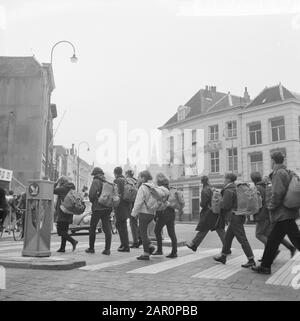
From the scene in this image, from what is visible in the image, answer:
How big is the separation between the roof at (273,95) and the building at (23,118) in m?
20.3

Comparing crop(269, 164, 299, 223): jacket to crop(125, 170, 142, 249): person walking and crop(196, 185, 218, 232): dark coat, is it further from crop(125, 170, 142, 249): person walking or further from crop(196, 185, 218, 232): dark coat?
crop(125, 170, 142, 249): person walking

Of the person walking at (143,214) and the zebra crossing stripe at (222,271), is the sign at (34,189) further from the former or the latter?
the zebra crossing stripe at (222,271)

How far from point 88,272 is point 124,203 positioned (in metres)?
3.03

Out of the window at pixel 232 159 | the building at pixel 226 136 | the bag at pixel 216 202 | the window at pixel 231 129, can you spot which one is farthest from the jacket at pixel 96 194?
the window at pixel 231 129

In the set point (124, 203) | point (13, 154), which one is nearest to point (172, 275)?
point (124, 203)

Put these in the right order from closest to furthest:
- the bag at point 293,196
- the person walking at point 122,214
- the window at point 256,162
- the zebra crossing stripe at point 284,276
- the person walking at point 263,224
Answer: the zebra crossing stripe at point 284,276, the bag at point 293,196, the person walking at point 263,224, the person walking at point 122,214, the window at point 256,162

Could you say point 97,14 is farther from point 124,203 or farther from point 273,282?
point 273,282

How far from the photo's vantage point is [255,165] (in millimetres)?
40469

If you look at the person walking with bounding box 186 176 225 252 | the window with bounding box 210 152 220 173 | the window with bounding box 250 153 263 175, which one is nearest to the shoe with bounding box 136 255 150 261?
the person walking with bounding box 186 176 225 252

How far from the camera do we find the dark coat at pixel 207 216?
28.2 feet

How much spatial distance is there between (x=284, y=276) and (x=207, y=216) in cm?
250

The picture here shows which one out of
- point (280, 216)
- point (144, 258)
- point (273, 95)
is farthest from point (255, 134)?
point (280, 216)

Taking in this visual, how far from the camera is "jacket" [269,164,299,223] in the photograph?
6.15 metres

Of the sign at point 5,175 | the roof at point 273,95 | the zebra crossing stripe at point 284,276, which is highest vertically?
the roof at point 273,95
